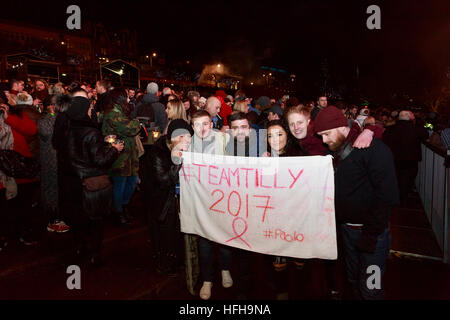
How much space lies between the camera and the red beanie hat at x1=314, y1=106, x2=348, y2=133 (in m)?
2.73

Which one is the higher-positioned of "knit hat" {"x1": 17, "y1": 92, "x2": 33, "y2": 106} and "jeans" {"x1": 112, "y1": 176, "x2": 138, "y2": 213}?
"knit hat" {"x1": 17, "y1": 92, "x2": 33, "y2": 106}

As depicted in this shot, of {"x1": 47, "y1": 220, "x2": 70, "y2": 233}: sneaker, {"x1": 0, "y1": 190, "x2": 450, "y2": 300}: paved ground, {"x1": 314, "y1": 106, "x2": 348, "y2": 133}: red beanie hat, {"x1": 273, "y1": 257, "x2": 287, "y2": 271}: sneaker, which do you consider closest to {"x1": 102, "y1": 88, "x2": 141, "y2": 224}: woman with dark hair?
{"x1": 0, "y1": 190, "x2": 450, "y2": 300}: paved ground

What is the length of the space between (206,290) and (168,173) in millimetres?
1352

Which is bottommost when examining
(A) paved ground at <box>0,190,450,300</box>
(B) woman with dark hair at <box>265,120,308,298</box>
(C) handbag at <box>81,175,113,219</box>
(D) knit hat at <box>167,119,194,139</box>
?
(A) paved ground at <box>0,190,450,300</box>

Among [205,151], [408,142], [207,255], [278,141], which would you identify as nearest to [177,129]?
[205,151]

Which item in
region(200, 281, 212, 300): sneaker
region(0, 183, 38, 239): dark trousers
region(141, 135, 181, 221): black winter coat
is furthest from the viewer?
region(0, 183, 38, 239): dark trousers

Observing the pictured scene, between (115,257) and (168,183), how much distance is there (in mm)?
1789

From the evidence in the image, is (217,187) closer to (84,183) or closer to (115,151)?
Result: (115,151)

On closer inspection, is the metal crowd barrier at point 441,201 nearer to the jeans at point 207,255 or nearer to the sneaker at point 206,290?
the jeans at point 207,255

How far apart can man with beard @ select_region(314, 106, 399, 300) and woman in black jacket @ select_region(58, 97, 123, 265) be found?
95.7 inches

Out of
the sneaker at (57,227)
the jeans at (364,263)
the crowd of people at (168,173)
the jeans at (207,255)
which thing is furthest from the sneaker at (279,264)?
the sneaker at (57,227)

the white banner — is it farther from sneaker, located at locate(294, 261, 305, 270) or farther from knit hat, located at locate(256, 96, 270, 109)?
knit hat, located at locate(256, 96, 270, 109)

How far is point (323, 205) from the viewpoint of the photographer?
281cm
